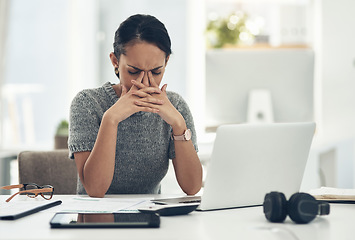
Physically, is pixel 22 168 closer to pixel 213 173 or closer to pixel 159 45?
pixel 159 45

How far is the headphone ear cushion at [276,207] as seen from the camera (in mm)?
1097

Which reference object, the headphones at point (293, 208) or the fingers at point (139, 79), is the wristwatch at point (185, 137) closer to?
the fingers at point (139, 79)

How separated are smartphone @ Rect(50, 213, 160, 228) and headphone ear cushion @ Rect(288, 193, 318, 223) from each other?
0.30 metres

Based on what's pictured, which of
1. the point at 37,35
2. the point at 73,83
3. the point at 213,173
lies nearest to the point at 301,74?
the point at 213,173

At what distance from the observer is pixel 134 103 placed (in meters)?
1.55

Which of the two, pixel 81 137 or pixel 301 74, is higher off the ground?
pixel 301 74

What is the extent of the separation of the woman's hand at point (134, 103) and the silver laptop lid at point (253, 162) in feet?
1.35

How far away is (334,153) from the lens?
11.6 feet

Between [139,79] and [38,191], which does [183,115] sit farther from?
[38,191]

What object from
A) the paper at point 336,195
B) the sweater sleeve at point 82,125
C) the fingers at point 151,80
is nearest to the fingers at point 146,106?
the fingers at point 151,80

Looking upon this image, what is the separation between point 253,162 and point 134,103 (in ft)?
1.55

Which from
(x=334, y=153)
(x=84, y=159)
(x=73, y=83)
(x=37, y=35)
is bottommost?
(x=334, y=153)

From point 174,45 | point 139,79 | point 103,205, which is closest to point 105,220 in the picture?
point 103,205

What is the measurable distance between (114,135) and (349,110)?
3.28 metres
